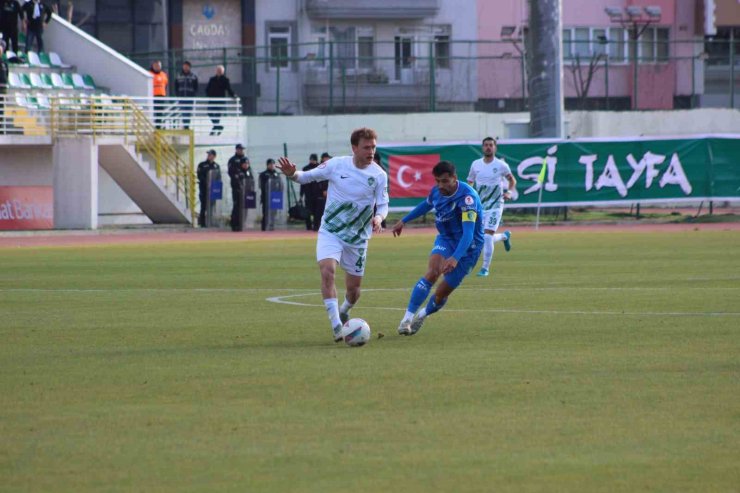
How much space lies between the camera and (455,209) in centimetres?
1380

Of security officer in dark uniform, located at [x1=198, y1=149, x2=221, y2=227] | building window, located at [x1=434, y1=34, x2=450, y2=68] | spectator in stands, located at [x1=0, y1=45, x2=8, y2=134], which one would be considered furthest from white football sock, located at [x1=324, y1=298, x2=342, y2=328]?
building window, located at [x1=434, y1=34, x2=450, y2=68]

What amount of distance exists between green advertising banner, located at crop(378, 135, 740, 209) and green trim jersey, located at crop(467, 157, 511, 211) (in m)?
15.6

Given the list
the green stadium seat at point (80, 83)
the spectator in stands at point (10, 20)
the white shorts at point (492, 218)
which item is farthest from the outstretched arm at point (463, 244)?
the green stadium seat at point (80, 83)

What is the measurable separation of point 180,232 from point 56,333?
80.3 ft

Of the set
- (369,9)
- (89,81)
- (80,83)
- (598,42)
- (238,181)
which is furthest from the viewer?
(369,9)

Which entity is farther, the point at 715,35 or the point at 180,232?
the point at 715,35

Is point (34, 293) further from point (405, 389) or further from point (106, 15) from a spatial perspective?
point (106, 15)

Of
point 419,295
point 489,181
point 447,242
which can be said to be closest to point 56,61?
point 489,181

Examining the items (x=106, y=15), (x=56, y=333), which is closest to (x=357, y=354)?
(x=56, y=333)

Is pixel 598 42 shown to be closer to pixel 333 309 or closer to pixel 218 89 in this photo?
pixel 218 89

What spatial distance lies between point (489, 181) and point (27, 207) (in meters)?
18.5

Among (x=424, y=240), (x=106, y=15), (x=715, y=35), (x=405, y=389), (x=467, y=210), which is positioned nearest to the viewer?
(x=405, y=389)

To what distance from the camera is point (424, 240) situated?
32.7 m

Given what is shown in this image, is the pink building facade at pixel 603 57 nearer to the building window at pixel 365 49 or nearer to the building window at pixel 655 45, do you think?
the building window at pixel 655 45
